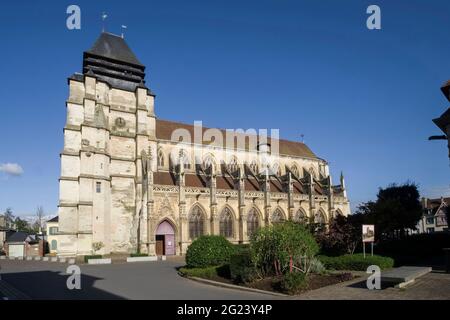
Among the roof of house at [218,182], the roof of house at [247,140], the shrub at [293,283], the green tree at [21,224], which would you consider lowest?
the green tree at [21,224]

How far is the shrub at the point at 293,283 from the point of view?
12.1 meters

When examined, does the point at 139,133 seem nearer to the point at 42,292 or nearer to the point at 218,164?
the point at 218,164

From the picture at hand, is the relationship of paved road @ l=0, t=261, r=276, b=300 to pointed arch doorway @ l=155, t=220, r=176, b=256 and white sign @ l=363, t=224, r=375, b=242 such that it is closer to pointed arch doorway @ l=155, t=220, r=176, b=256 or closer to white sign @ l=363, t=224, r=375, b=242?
white sign @ l=363, t=224, r=375, b=242

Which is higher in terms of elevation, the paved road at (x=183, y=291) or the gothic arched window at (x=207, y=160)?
the gothic arched window at (x=207, y=160)

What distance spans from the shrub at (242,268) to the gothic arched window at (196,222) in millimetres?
20508

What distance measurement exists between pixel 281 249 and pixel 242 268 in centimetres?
171

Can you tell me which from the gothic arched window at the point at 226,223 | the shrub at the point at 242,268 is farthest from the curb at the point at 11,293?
the gothic arched window at the point at 226,223

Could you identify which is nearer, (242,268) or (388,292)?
(388,292)

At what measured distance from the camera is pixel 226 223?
124ft

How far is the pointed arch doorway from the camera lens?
1345 inches

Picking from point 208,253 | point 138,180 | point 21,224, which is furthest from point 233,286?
point 21,224

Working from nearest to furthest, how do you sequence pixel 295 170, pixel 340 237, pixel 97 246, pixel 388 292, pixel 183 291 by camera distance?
pixel 388 292 < pixel 183 291 < pixel 340 237 < pixel 97 246 < pixel 295 170

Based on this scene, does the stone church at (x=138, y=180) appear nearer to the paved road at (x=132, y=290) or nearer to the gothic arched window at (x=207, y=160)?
the gothic arched window at (x=207, y=160)

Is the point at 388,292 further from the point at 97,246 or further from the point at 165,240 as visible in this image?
the point at 97,246
